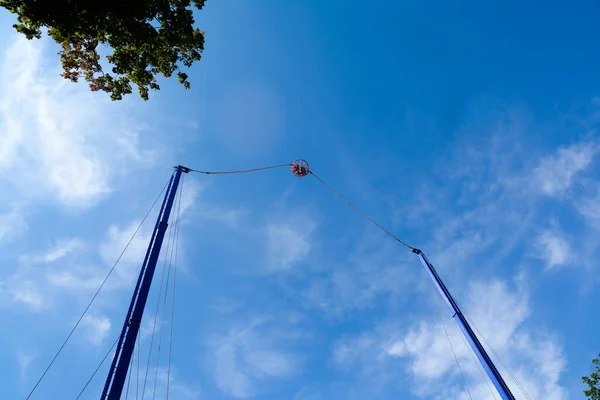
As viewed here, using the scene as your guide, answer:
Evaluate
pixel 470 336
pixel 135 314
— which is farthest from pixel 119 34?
pixel 470 336

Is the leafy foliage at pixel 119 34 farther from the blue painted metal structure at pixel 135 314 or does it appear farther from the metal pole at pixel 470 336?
the metal pole at pixel 470 336

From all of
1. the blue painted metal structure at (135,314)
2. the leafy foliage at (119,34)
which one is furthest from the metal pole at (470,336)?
the leafy foliage at (119,34)

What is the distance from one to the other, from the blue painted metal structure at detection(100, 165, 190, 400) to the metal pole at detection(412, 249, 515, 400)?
1372 cm

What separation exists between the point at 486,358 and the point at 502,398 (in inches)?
69.8

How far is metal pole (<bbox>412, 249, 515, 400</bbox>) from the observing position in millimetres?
12383

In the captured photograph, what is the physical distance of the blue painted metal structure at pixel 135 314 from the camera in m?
8.98

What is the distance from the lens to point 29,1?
34.8 ft

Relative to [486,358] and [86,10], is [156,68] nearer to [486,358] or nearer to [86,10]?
[86,10]

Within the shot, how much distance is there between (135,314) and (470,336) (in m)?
14.9

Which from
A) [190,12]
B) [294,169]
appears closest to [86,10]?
[190,12]

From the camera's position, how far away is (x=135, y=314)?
A: 35.1ft

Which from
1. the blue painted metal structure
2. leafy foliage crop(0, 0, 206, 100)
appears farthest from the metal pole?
leafy foliage crop(0, 0, 206, 100)

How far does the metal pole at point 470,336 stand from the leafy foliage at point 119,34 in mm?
17707

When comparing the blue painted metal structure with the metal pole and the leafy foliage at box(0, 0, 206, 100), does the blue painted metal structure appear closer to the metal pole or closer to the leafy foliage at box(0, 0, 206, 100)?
the leafy foliage at box(0, 0, 206, 100)
